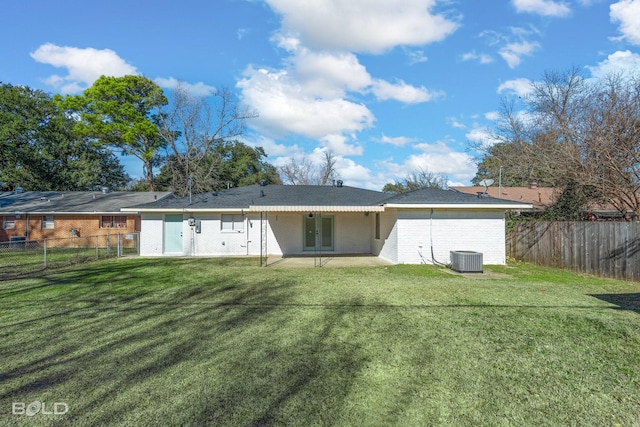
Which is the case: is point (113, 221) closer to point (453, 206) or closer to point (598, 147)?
point (453, 206)

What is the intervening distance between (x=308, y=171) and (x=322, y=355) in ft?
117

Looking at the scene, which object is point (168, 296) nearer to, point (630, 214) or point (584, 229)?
point (584, 229)

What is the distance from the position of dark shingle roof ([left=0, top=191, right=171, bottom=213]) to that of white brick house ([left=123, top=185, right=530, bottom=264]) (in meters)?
7.88

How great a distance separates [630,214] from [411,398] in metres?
14.6

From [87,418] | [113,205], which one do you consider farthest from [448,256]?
[113,205]

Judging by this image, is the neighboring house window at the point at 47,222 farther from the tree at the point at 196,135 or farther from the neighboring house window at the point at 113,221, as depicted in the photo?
the tree at the point at 196,135

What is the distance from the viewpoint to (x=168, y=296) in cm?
753

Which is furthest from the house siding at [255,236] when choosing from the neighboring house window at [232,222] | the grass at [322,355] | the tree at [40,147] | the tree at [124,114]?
the tree at [40,147]

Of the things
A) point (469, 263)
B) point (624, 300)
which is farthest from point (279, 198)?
point (624, 300)

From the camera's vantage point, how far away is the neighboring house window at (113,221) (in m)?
21.2

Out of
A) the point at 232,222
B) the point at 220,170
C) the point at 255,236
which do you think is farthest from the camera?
the point at 220,170

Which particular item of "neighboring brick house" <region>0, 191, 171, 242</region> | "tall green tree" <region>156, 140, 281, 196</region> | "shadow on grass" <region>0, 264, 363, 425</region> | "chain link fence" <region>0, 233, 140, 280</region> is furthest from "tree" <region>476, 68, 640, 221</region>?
"neighboring brick house" <region>0, 191, 171, 242</region>

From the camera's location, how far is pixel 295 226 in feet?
51.9

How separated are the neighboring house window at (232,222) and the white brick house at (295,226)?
0.15 feet
